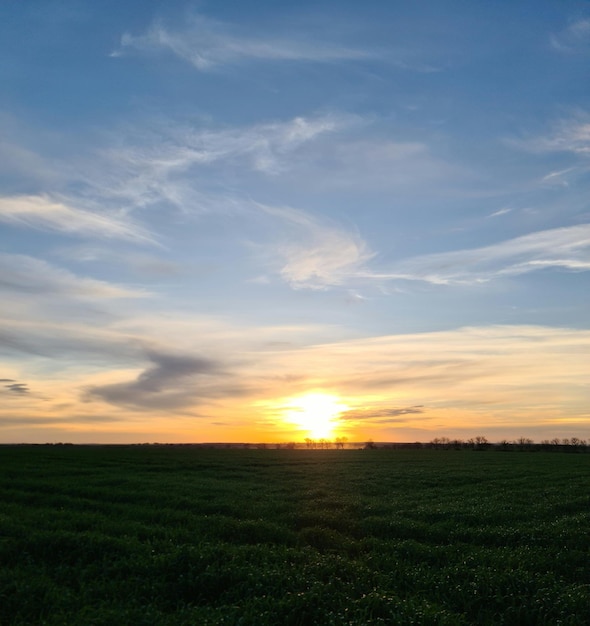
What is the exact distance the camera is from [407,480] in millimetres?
35875

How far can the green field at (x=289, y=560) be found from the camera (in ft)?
34.4

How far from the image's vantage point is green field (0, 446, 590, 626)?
34.4 ft

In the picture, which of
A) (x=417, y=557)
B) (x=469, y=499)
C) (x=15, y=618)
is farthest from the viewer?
(x=469, y=499)

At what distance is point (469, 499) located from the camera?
25.8 metres

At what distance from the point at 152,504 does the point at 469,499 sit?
14.6 m

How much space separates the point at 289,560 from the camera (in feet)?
45.9

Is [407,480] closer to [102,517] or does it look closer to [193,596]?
[102,517]

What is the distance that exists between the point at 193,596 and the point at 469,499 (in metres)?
17.9

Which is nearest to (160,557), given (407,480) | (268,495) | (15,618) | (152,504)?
(15,618)

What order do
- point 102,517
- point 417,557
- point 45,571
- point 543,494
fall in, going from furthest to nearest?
point 543,494
point 102,517
point 417,557
point 45,571

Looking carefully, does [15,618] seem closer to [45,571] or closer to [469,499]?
[45,571]

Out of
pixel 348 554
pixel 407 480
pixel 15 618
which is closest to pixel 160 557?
pixel 15 618

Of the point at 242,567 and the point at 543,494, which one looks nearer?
the point at 242,567

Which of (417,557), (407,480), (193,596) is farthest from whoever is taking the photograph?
(407,480)
